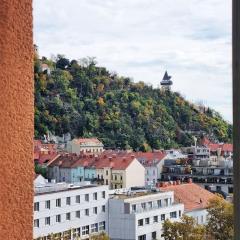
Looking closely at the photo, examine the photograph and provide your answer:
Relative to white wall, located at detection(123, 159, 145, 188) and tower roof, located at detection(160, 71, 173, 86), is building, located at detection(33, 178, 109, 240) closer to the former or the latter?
white wall, located at detection(123, 159, 145, 188)

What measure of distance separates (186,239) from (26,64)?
11.0 m

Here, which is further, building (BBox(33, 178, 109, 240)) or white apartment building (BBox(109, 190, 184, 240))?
white apartment building (BBox(109, 190, 184, 240))

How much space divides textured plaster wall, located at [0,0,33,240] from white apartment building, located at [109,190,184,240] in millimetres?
13684

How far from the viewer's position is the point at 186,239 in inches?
444

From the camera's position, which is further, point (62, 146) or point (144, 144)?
point (144, 144)

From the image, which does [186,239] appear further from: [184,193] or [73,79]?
[73,79]

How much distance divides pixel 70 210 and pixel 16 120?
45.5ft

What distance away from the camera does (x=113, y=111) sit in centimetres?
3131

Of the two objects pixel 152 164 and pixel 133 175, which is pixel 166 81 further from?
pixel 133 175

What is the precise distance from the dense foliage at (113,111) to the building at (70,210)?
12.9m

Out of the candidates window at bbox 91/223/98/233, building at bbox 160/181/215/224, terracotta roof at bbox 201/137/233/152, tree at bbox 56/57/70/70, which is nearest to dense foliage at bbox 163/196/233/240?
window at bbox 91/223/98/233

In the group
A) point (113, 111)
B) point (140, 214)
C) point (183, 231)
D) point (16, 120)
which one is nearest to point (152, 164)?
point (113, 111)

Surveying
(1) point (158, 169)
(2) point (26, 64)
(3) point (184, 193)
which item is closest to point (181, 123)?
(1) point (158, 169)

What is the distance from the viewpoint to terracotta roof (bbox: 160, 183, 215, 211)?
16.7m
